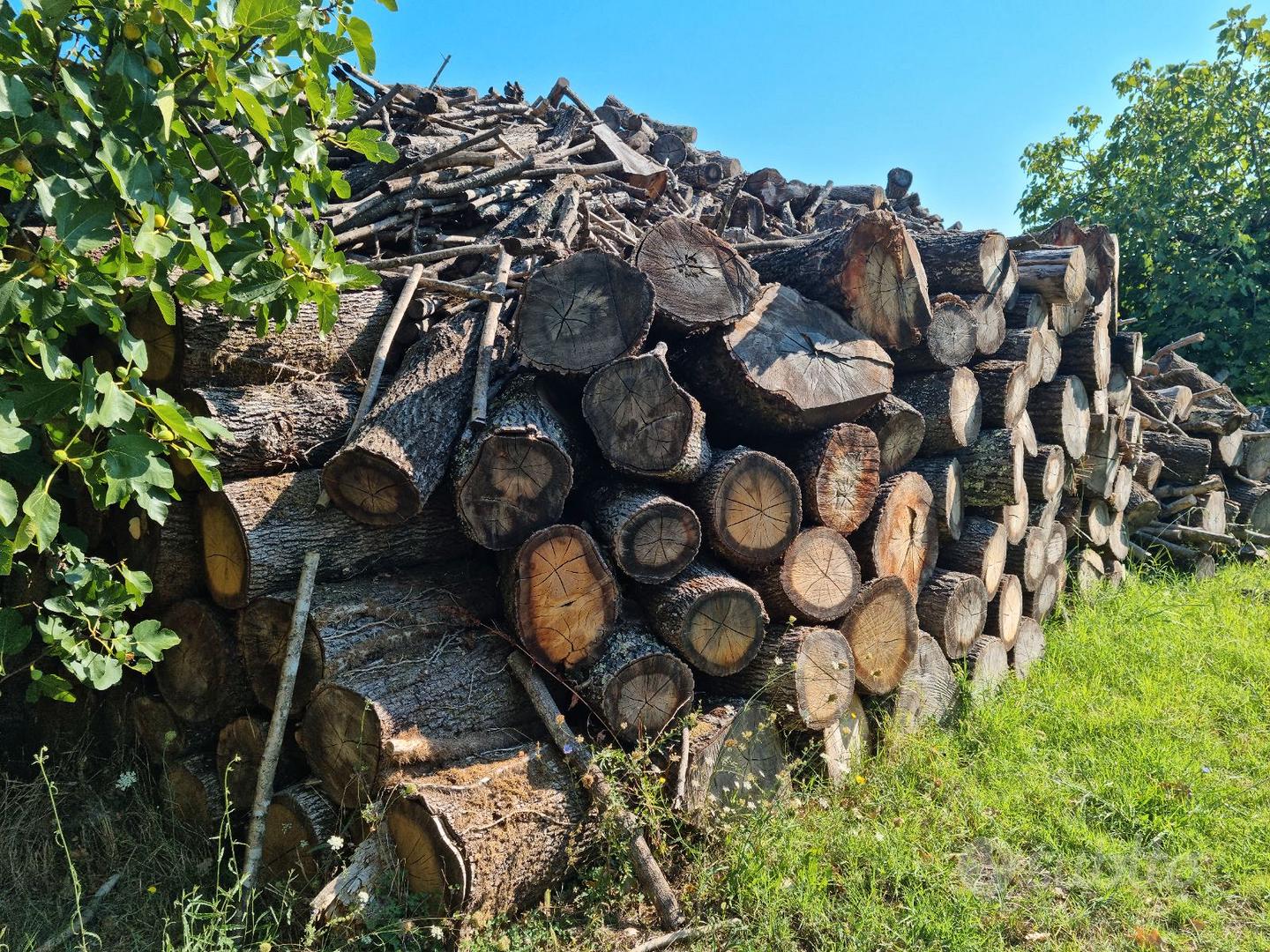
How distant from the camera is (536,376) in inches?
149

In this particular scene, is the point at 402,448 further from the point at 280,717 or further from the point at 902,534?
the point at 902,534

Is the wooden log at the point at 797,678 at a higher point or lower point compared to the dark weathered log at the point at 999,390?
lower

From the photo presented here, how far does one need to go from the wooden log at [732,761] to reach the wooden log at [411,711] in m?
0.73

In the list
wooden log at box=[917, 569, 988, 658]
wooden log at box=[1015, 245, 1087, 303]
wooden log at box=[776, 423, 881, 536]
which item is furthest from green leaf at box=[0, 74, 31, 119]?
wooden log at box=[1015, 245, 1087, 303]

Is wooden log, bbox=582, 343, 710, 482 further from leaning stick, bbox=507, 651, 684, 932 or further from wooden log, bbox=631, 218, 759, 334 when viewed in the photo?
leaning stick, bbox=507, 651, 684, 932

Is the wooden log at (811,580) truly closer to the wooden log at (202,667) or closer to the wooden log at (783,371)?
the wooden log at (783,371)

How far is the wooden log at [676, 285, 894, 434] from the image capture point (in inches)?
154

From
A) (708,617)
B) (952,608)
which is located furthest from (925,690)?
(708,617)

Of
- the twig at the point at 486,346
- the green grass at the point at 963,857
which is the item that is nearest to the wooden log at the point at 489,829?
the green grass at the point at 963,857

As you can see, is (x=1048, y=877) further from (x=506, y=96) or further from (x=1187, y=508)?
(x=506, y=96)

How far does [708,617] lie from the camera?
365 centimetres

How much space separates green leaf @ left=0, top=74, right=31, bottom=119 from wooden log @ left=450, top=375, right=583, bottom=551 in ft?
5.74

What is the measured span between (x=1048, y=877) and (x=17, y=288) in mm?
4211

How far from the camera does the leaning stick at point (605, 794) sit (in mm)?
3160
